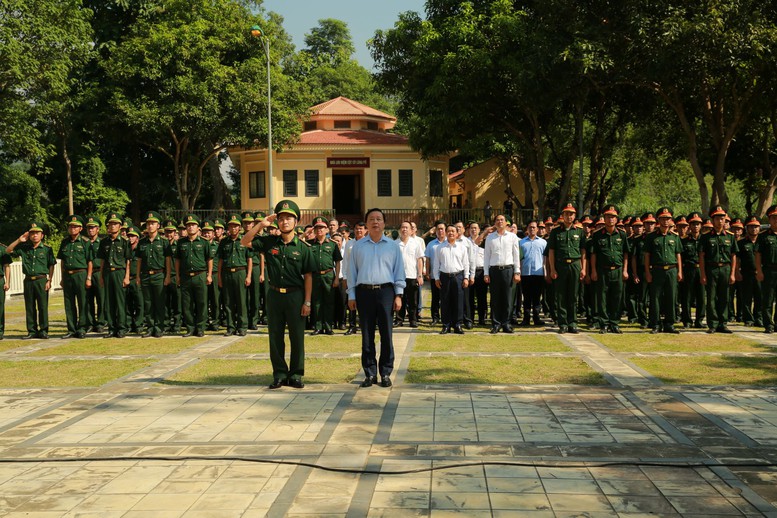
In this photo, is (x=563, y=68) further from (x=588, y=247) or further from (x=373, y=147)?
(x=373, y=147)

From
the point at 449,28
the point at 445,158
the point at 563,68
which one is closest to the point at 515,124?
the point at 449,28

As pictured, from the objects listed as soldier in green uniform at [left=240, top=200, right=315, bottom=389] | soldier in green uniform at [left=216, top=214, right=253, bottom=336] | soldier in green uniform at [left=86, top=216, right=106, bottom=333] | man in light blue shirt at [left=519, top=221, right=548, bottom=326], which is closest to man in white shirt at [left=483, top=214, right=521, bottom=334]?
man in light blue shirt at [left=519, top=221, right=548, bottom=326]

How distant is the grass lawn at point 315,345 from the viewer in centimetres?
1190

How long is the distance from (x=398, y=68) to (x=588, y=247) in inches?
794

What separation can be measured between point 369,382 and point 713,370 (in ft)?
14.4

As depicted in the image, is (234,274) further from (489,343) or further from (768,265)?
(768,265)

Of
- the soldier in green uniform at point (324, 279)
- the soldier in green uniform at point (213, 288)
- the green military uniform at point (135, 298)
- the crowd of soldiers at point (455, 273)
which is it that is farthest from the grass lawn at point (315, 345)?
the green military uniform at point (135, 298)

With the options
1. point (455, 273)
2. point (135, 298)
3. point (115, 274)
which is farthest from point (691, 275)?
point (115, 274)

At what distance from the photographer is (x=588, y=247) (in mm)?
13844

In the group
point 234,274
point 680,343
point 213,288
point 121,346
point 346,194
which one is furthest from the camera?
point 346,194

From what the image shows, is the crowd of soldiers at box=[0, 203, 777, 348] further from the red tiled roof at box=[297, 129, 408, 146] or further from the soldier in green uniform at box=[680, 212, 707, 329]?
the red tiled roof at box=[297, 129, 408, 146]

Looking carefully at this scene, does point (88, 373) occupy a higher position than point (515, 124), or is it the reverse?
point (515, 124)

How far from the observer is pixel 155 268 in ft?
46.4

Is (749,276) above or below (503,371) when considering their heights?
above
